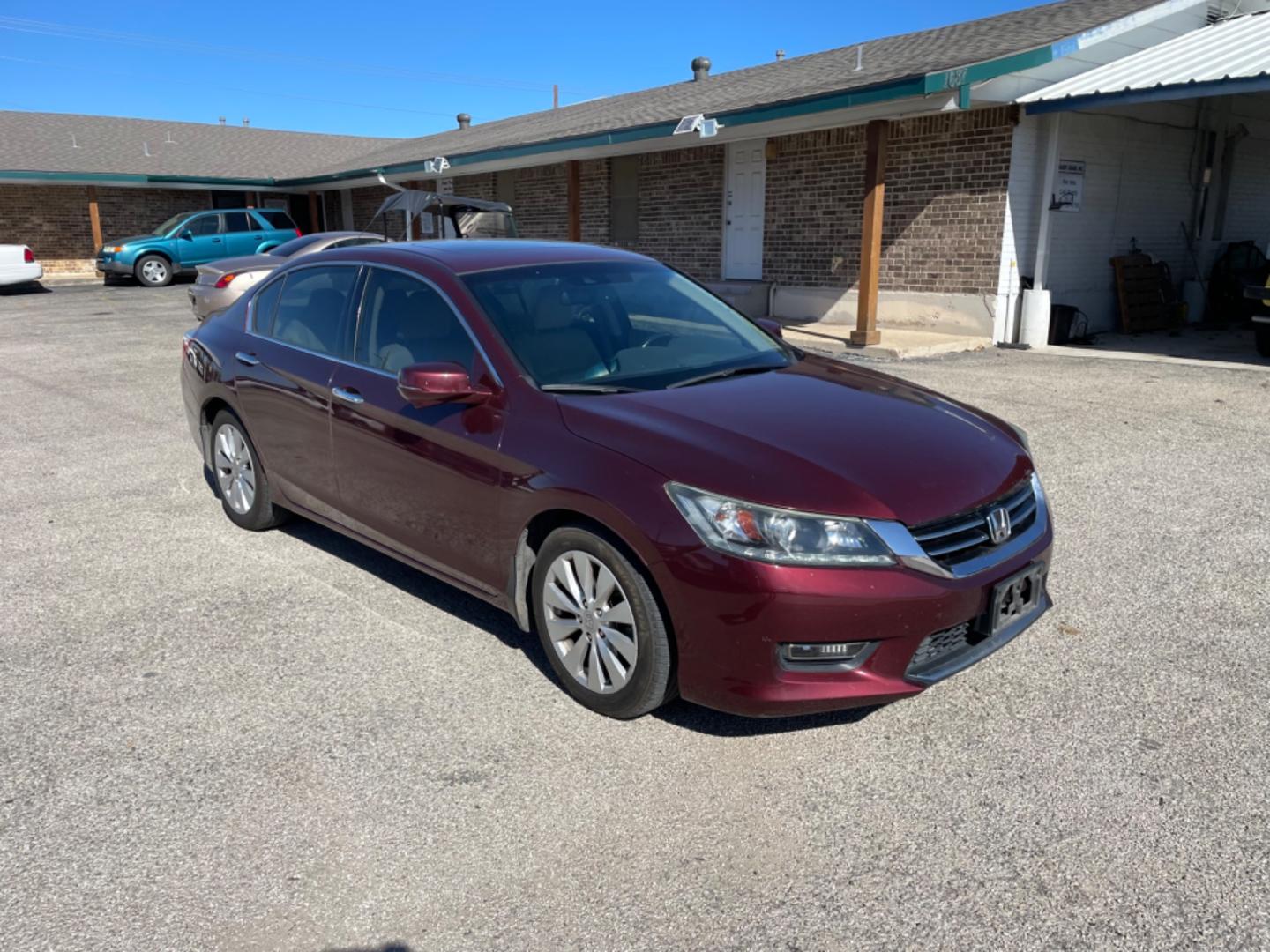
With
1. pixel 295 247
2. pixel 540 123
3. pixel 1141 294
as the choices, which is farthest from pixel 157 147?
pixel 1141 294

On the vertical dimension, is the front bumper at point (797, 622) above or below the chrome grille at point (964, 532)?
below

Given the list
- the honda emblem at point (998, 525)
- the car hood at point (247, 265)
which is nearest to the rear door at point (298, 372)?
the honda emblem at point (998, 525)

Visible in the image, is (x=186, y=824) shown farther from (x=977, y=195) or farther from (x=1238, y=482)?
(x=977, y=195)

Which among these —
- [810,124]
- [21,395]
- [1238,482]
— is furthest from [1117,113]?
[21,395]

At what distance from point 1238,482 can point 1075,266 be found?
8.31m

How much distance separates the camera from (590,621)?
329cm

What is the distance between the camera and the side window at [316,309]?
4.48m

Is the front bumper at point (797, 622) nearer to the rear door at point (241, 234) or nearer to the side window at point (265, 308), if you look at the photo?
the side window at point (265, 308)

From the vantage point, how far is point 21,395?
9.64 metres

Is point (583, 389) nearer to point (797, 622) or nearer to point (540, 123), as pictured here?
point (797, 622)

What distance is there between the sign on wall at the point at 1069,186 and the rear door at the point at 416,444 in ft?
36.5

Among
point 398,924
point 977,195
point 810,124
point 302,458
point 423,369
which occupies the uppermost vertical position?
point 810,124

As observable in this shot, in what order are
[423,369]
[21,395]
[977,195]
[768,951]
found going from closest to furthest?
[768,951]
[423,369]
[21,395]
[977,195]

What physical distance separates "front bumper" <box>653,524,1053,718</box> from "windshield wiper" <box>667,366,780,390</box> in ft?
3.23
